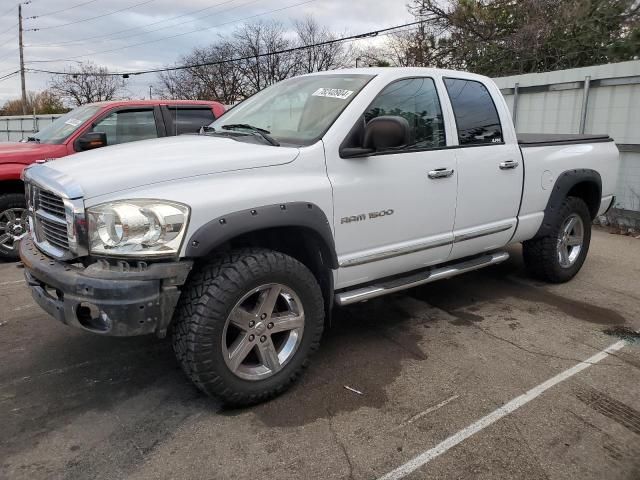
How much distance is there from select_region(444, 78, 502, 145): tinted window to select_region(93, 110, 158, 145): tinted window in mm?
4331

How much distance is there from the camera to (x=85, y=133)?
6.49 m

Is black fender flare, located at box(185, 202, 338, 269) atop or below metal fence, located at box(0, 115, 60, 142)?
below

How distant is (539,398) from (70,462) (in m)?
2.60

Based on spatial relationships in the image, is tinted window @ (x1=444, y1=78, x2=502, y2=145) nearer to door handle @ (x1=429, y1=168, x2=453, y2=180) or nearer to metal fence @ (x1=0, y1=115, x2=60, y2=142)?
door handle @ (x1=429, y1=168, x2=453, y2=180)

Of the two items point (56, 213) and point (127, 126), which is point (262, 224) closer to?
point (56, 213)

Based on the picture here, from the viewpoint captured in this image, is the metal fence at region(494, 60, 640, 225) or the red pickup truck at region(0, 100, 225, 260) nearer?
the red pickup truck at region(0, 100, 225, 260)

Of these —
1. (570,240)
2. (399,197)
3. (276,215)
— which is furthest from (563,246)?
(276,215)

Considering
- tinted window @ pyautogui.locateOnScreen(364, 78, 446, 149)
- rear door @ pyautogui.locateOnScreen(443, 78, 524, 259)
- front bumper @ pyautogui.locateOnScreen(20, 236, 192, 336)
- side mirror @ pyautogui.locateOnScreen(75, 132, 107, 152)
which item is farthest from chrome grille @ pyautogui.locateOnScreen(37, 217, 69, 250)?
side mirror @ pyautogui.locateOnScreen(75, 132, 107, 152)

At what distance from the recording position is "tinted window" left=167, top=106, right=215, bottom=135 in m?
7.07

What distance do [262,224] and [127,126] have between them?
4.78m

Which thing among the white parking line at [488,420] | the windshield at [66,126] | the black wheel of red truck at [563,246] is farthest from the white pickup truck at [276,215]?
the windshield at [66,126]

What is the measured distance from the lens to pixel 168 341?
3963 millimetres

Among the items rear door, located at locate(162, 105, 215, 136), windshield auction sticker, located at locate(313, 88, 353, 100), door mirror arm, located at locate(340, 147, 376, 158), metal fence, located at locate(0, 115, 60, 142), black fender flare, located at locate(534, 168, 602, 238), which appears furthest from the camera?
metal fence, located at locate(0, 115, 60, 142)

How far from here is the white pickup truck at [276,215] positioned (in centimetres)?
262
